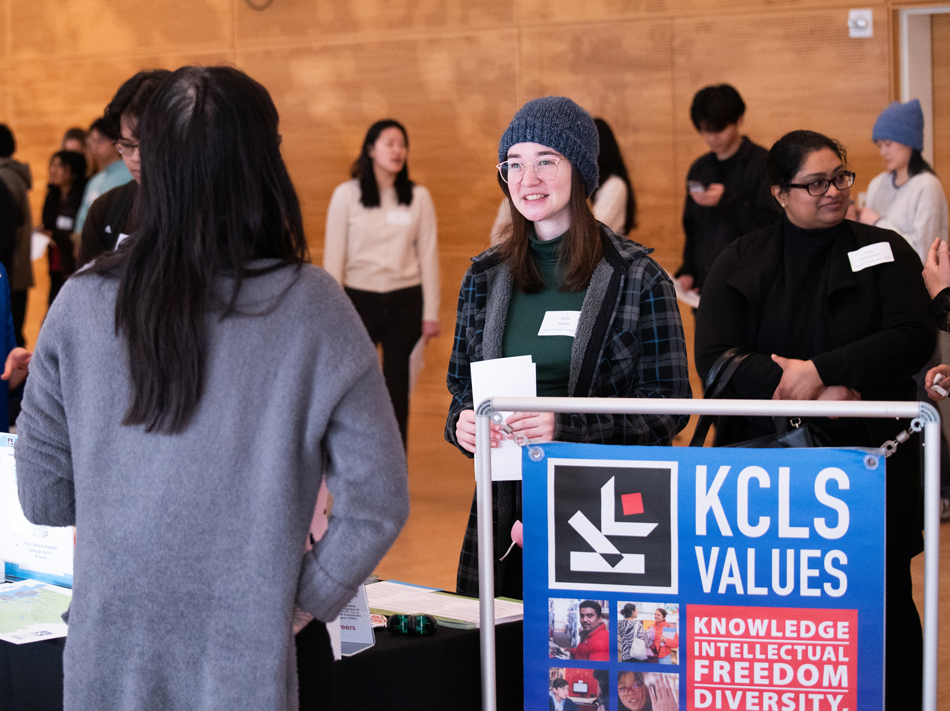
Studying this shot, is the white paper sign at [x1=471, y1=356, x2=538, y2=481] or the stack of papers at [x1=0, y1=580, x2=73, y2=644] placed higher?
the white paper sign at [x1=471, y1=356, x2=538, y2=481]

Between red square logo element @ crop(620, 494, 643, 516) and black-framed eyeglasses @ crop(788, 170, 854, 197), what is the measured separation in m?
1.20

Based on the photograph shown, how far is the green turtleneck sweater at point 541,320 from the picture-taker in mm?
2217

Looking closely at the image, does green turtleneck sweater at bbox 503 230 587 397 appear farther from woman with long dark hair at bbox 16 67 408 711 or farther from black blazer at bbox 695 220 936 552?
woman with long dark hair at bbox 16 67 408 711

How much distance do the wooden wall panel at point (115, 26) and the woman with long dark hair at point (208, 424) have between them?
6875 millimetres

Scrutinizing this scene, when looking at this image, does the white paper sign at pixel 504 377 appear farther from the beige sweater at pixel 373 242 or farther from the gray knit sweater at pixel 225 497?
Answer: the beige sweater at pixel 373 242

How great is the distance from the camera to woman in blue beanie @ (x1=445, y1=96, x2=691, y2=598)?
7.20 feet

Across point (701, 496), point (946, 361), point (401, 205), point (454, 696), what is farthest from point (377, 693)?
point (401, 205)

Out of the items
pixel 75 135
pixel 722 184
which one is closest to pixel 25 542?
pixel 722 184

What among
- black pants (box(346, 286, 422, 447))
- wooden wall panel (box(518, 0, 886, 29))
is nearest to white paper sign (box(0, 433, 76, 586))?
black pants (box(346, 286, 422, 447))

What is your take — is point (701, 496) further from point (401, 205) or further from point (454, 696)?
point (401, 205)

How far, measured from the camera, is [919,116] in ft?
16.2

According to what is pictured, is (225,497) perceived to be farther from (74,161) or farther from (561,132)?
(74,161)

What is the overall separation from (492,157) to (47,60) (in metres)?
3.87

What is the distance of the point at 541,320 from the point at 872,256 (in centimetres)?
91
